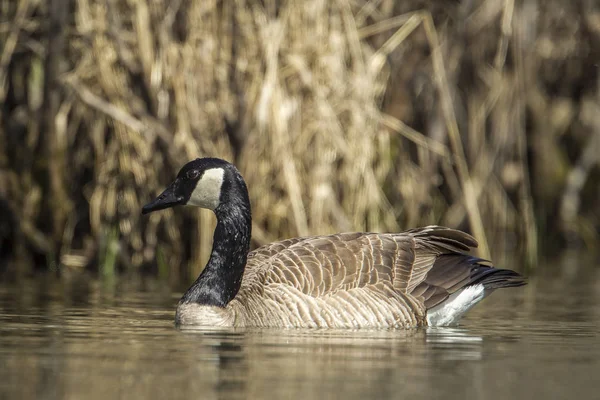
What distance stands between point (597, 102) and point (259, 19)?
856 centimetres

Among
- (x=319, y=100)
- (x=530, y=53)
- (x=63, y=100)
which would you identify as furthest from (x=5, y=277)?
(x=530, y=53)

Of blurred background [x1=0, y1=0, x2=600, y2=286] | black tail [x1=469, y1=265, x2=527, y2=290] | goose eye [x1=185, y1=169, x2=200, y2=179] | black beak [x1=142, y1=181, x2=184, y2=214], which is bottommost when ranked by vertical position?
black tail [x1=469, y1=265, x2=527, y2=290]

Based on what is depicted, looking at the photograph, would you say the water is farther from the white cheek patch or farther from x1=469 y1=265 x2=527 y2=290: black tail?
the white cheek patch

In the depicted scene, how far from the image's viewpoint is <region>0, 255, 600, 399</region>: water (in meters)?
5.93

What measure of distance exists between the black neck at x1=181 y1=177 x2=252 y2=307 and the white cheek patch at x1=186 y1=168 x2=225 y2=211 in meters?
0.08

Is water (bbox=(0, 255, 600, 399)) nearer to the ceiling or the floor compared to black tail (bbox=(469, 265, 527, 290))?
nearer to the floor

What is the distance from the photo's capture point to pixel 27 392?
5.73m

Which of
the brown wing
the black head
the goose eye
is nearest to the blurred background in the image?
the brown wing

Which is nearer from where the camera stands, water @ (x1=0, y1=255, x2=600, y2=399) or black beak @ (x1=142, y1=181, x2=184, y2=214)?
water @ (x1=0, y1=255, x2=600, y2=399)

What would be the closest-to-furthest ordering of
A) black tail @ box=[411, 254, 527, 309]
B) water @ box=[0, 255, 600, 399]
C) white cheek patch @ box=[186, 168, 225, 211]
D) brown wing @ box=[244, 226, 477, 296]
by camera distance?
water @ box=[0, 255, 600, 399], brown wing @ box=[244, 226, 477, 296], white cheek patch @ box=[186, 168, 225, 211], black tail @ box=[411, 254, 527, 309]

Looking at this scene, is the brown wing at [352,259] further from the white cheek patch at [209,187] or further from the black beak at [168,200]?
the black beak at [168,200]

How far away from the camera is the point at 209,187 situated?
Result: 31.0 ft

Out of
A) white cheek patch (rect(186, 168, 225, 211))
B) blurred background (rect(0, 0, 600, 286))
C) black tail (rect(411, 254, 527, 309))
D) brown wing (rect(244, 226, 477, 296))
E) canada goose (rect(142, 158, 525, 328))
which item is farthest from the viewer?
blurred background (rect(0, 0, 600, 286))

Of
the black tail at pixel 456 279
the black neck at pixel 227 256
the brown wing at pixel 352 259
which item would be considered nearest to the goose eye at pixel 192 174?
the black neck at pixel 227 256
